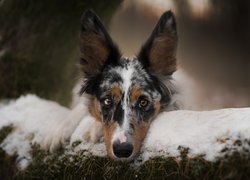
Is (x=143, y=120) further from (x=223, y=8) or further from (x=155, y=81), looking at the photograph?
(x=223, y=8)

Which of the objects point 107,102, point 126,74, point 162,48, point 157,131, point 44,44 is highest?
point 44,44

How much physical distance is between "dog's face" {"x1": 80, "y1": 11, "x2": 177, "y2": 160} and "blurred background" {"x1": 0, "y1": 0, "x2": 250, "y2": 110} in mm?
1618

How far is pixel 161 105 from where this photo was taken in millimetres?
6523

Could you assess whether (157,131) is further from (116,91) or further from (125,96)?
(116,91)

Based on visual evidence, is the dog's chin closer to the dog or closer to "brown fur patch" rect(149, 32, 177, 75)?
the dog

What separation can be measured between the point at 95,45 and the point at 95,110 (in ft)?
2.43

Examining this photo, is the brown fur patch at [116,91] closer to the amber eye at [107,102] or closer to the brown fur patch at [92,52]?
the amber eye at [107,102]

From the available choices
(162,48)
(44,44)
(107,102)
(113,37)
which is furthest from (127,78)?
(113,37)

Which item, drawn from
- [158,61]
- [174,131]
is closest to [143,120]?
[174,131]

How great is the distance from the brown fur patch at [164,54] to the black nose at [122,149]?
1.29m

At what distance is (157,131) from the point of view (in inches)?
237

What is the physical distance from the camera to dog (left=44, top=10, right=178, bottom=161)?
19.7ft

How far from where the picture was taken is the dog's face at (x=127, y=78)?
→ 5.96m

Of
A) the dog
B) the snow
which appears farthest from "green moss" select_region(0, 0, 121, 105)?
the dog
